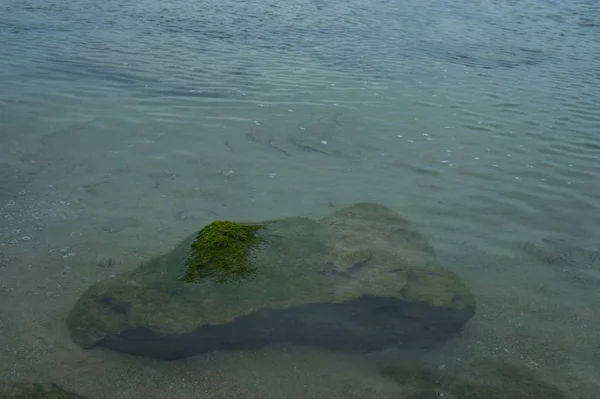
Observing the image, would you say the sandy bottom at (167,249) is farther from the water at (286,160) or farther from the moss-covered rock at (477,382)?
the moss-covered rock at (477,382)

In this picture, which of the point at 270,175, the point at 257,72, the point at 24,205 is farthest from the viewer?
the point at 257,72

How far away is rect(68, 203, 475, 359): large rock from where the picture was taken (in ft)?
20.5

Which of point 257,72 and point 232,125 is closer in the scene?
point 232,125

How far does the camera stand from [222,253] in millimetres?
7105

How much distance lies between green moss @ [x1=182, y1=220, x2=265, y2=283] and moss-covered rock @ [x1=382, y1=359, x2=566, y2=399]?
6.37 ft

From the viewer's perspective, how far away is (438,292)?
6.90m

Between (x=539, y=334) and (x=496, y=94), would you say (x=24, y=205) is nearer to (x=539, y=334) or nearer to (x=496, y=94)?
(x=539, y=334)

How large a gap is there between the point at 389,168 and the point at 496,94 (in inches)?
209

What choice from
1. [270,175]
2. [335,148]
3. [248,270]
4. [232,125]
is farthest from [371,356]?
[232,125]

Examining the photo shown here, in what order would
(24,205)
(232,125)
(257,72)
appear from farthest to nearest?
1. (257,72)
2. (232,125)
3. (24,205)

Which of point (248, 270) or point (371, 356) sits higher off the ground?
point (248, 270)

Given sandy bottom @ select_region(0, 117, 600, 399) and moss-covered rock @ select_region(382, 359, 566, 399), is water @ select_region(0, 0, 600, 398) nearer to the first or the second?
sandy bottom @ select_region(0, 117, 600, 399)

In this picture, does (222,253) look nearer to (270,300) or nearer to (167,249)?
(270,300)

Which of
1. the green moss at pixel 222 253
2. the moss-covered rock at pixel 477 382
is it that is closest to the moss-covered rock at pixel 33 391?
the green moss at pixel 222 253
